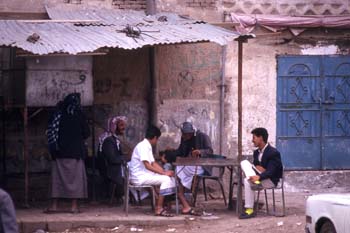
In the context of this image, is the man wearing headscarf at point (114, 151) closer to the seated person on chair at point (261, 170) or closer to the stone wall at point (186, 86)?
the stone wall at point (186, 86)

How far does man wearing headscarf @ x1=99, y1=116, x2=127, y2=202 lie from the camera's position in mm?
12227

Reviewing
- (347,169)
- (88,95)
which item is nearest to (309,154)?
(347,169)

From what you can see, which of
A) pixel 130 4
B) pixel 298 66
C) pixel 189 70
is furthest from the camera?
pixel 298 66

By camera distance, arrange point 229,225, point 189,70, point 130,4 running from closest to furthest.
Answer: point 229,225
point 130,4
point 189,70

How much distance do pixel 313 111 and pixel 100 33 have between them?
13.8 feet

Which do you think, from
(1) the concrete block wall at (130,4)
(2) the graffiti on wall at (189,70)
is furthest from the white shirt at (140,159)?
(1) the concrete block wall at (130,4)

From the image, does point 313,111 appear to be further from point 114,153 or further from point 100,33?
point 100,33

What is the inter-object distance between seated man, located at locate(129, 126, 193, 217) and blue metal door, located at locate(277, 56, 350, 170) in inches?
117

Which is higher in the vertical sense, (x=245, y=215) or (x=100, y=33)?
(x=100, y=33)

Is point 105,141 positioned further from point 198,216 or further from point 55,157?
point 198,216

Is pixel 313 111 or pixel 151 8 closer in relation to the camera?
pixel 151 8

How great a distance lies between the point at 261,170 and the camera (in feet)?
37.6

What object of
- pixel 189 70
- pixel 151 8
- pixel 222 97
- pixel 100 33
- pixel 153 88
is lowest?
pixel 222 97

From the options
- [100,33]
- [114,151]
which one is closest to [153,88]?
[114,151]
